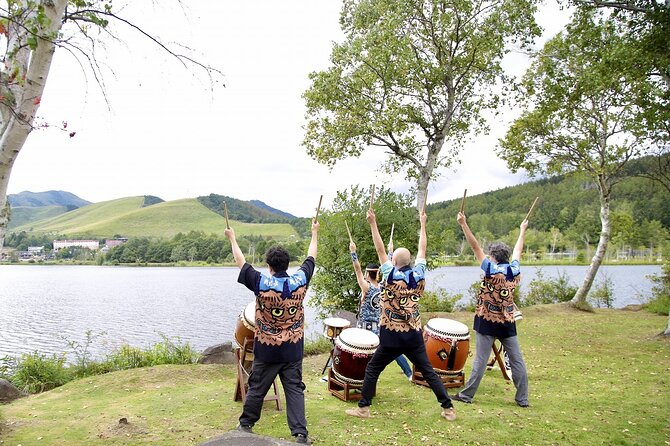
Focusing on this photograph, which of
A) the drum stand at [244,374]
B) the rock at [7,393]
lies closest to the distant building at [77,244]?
the rock at [7,393]

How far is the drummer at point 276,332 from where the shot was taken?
4.32 m

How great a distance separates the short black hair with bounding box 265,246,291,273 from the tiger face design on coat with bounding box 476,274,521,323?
265 cm

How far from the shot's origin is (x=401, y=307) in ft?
16.5

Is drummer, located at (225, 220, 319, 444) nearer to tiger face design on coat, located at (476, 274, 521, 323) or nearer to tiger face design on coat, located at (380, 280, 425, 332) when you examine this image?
tiger face design on coat, located at (380, 280, 425, 332)

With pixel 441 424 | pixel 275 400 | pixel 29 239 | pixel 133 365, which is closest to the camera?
pixel 441 424

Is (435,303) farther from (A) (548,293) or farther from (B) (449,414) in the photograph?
(B) (449,414)

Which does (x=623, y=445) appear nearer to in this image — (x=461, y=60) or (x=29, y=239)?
(x=461, y=60)

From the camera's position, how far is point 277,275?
175 inches

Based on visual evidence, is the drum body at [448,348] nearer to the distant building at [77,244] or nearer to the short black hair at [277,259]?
the short black hair at [277,259]

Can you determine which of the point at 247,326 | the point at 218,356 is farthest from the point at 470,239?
the point at 218,356

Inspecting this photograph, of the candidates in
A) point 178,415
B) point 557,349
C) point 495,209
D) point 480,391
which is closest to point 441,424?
point 480,391

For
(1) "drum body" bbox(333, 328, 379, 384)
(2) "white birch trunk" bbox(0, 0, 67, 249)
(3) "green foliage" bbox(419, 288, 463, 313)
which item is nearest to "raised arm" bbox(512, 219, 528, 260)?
(1) "drum body" bbox(333, 328, 379, 384)

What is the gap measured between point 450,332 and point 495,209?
267 ft

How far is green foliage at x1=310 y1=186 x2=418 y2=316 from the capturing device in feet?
43.5
